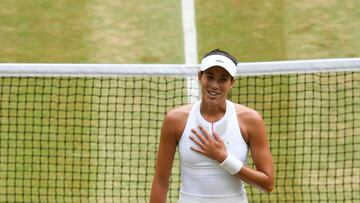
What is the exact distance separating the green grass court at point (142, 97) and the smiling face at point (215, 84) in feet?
13.5

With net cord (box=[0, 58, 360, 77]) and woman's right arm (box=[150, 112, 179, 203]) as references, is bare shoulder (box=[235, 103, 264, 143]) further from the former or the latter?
net cord (box=[0, 58, 360, 77])

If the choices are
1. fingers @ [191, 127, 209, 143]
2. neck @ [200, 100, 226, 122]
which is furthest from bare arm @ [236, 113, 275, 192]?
fingers @ [191, 127, 209, 143]

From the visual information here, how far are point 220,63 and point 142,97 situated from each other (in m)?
5.96

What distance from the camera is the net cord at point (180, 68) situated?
8766mm

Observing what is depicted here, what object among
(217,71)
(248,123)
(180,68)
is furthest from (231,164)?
(180,68)

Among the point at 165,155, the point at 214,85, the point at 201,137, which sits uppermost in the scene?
the point at 214,85

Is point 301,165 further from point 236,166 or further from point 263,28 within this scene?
point 236,166

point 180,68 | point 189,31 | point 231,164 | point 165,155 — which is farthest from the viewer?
point 189,31

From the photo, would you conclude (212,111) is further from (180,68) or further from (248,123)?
(180,68)

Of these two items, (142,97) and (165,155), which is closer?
(165,155)

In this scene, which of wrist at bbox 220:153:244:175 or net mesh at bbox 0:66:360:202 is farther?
net mesh at bbox 0:66:360:202

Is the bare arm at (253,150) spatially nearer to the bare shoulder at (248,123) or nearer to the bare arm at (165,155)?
the bare shoulder at (248,123)

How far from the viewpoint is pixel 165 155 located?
588cm

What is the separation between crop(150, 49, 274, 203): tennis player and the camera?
569cm
